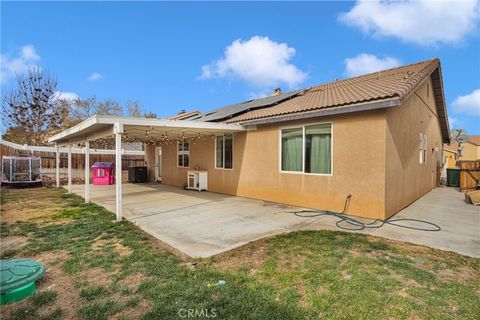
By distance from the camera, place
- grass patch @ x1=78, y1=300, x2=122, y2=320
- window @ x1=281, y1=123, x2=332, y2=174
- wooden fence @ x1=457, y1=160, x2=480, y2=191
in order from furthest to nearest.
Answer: wooden fence @ x1=457, y1=160, x2=480, y2=191
window @ x1=281, y1=123, x2=332, y2=174
grass patch @ x1=78, y1=300, x2=122, y2=320

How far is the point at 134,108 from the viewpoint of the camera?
1164 inches

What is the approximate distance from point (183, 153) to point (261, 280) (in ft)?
34.3

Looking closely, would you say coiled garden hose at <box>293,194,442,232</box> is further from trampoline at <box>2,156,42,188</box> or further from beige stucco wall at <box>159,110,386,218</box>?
trampoline at <box>2,156,42,188</box>

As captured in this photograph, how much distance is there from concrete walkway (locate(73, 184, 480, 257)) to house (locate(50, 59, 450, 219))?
27.5 inches

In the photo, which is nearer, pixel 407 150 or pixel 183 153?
pixel 407 150

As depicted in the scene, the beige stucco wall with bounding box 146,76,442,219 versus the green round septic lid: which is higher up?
the beige stucco wall with bounding box 146,76,442,219

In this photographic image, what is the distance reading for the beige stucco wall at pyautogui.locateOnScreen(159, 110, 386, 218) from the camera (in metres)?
6.02

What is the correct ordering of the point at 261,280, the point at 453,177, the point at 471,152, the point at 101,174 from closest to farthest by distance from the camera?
the point at 261,280 < the point at 453,177 < the point at 101,174 < the point at 471,152

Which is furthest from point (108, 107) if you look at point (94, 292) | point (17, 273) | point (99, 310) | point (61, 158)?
point (99, 310)

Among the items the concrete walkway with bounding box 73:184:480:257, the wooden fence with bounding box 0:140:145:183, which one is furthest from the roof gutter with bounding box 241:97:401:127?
the wooden fence with bounding box 0:140:145:183

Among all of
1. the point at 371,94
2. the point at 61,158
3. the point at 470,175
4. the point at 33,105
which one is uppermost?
the point at 33,105

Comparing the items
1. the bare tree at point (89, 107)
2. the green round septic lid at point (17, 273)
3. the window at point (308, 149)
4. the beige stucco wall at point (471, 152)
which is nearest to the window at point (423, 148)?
the window at point (308, 149)

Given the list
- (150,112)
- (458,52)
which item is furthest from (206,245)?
(150,112)

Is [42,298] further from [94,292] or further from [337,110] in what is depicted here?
[337,110]
